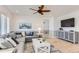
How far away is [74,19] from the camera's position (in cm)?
679

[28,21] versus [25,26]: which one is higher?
[28,21]

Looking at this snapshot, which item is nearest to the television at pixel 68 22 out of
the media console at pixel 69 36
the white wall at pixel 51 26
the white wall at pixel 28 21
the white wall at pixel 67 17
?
the white wall at pixel 67 17

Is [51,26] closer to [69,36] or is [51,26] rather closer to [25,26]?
[25,26]

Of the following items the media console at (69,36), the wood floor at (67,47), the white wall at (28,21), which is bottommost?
the wood floor at (67,47)

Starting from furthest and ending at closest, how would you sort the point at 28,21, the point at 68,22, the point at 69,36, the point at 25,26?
1. the point at 25,26
2. the point at 28,21
3. the point at 68,22
4. the point at 69,36

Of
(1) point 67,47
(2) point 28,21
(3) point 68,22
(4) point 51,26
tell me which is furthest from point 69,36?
(2) point 28,21

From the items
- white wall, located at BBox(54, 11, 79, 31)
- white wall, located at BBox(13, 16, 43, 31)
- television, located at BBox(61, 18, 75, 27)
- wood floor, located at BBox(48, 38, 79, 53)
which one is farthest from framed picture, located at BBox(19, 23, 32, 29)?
wood floor, located at BBox(48, 38, 79, 53)

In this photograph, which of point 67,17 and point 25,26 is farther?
point 25,26

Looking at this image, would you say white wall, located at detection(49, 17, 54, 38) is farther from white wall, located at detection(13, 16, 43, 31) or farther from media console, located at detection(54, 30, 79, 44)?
white wall, located at detection(13, 16, 43, 31)

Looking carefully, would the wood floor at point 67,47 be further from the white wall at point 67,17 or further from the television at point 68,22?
the television at point 68,22

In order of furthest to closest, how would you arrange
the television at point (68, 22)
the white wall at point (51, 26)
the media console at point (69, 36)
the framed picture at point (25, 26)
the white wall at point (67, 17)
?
the white wall at point (51, 26), the framed picture at point (25, 26), the television at point (68, 22), the white wall at point (67, 17), the media console at point (69, 36)
